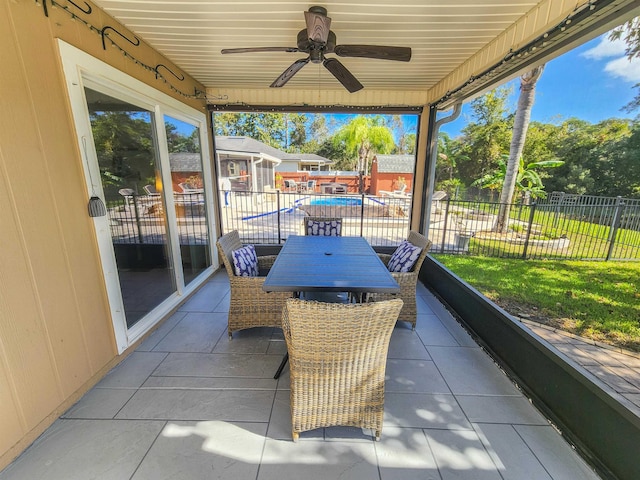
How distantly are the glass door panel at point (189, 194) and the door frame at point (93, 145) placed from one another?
0.48ft

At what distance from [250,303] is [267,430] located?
3.46ft

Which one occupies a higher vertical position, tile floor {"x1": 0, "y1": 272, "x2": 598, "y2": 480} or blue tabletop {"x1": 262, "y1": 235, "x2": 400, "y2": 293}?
blue tabletop {"x1": 262, "y1": 235, "x2": 400, "y2": 293}

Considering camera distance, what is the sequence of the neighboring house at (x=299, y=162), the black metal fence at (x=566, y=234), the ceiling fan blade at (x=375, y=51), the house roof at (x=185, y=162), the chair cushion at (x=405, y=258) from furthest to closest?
the neighboring house at (x=299, y=162), the black metal fence at (x=566, y=234), the house roof at (x=185, y=162), the chair cushion at (x=405, y=258), the ceiling fan blade at (x=375, y=51)

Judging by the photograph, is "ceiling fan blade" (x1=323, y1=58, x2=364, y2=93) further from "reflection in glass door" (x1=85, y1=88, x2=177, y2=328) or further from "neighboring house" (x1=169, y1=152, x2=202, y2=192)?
"neighboring house" (x1=169, y1=152, x2=202, y2=192)

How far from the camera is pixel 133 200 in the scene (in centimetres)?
250

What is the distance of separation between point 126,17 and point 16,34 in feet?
2.98

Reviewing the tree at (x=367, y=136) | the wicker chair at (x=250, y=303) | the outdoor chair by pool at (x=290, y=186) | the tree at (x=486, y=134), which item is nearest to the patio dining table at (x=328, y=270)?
the wicker chair at (x=250, y=303)

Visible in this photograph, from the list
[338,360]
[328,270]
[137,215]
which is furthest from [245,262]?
[338,360]

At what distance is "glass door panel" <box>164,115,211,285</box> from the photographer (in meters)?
3.12

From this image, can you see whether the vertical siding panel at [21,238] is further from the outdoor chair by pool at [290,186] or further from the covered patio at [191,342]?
the outdoor chair by pool at [290,186]

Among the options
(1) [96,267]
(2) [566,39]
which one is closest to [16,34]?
(1) [96,267]

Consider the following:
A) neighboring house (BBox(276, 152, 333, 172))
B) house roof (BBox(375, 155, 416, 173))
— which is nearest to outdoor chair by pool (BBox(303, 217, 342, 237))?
house roof (BBox(375, 155, 416, 173))

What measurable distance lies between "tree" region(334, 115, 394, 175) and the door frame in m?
19.1

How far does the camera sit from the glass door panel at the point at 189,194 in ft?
10.2
